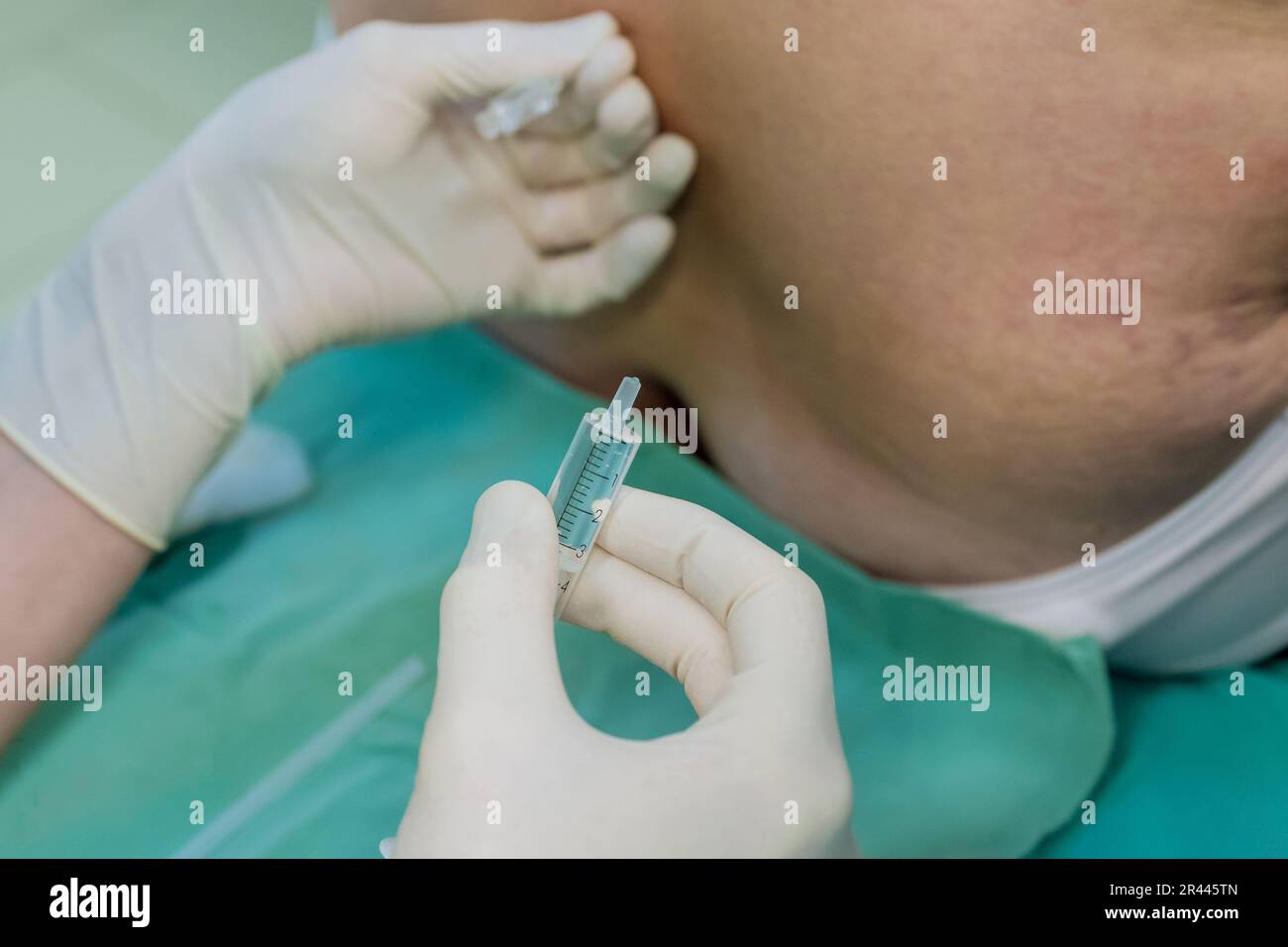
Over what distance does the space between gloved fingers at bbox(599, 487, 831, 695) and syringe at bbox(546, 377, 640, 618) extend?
0.04 feet

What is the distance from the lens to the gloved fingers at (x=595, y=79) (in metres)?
0.78

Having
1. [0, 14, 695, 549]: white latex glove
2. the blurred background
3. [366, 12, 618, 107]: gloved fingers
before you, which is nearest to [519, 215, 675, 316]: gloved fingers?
[0, 14, 695, 549]: white latex glove

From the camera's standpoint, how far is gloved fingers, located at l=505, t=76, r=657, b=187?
79cm

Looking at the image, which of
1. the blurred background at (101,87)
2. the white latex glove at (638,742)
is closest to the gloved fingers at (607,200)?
the white latex glove at (638,742)

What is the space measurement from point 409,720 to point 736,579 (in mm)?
342

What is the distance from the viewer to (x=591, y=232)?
3.03 ft

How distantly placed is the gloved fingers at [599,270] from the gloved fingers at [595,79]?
9cm

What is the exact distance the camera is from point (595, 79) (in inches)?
30.7

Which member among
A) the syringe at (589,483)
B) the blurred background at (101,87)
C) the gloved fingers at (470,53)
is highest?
the blurred background at (101,87)

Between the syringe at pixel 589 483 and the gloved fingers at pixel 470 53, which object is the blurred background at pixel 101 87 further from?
the syringe at pixel 589 483

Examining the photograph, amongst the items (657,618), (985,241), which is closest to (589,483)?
(657,618)

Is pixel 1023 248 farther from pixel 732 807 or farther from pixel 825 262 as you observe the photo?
pixel 732 807

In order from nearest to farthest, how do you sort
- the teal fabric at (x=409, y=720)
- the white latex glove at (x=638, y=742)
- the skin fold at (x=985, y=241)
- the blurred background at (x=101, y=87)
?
the white latex glove at (x=638, y=742), the skin fold at (x=985, y=241), the teal fabric at (x=409, y=720), the blurred background at (x=101, y=87)

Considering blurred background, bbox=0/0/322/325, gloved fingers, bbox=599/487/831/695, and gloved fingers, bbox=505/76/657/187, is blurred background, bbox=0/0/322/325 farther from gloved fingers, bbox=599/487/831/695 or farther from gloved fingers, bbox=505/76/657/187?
gloved fingers, bbox=599/487/831/695
